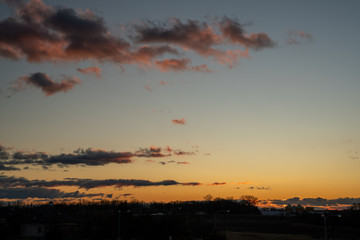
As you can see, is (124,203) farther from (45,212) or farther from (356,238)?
(356,238)

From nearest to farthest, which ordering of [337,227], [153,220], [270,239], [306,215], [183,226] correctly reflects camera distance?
[183,226] < [153,220] < [270,239] < [337,227] < [306,215]

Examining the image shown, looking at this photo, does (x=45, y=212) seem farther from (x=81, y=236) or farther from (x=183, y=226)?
(x=183, y=226)

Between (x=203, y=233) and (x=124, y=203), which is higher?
(x=124, y=203)

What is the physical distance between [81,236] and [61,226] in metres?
5.75

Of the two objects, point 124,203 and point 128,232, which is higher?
point 124,203

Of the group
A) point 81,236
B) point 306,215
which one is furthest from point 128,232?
point 306,215

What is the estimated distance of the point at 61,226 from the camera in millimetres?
101375

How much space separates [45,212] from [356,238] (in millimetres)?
88663

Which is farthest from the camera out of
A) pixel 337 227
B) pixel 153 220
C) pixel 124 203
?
pixel 337 227

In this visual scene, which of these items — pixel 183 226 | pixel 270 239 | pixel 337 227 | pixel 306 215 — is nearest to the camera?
pixel 183 226

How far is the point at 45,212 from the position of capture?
110250 mm

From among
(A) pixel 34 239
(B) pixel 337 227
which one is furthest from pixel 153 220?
(B) pixel 337 227

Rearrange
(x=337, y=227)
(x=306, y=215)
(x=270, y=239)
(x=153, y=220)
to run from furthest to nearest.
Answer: (x=306, y=215) < (x=337, y=227) < (x=270, y=239) < (x=153, y=220)

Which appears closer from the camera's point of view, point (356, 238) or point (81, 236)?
point (81, 236)
